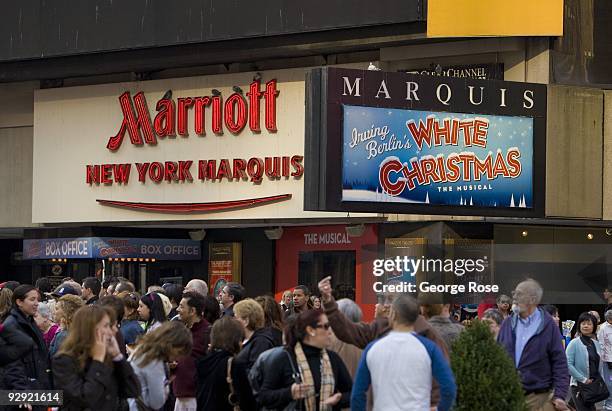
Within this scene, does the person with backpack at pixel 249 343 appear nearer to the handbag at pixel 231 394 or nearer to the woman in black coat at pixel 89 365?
the handbag at pixel 231 394

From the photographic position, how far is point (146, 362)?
10102 millimetres

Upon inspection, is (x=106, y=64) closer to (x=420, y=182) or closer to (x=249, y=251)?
(x=249, y=251)

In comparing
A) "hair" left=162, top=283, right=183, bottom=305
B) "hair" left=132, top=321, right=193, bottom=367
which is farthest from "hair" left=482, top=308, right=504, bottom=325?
"hair" left=132, top=321, right=193, bottom=367

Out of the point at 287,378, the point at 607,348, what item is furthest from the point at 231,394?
the point at 607,348

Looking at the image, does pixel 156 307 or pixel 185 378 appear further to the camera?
pixel 156 307

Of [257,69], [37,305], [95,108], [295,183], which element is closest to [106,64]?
[95,108]

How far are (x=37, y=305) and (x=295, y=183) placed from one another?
13585 millimetres

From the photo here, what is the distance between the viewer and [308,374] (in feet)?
33.1

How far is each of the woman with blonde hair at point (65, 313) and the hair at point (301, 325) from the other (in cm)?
337

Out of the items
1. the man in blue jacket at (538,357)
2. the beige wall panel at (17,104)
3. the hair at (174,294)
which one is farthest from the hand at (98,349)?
the beige wall panel at (17,104)

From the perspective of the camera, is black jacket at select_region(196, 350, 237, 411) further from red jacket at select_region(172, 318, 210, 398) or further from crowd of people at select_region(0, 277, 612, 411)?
red jacket at select_region(172, 318, 210, 398)

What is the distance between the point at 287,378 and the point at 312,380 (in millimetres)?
254

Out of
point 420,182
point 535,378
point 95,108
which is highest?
point 95,108

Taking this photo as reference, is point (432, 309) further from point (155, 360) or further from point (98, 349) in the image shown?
point (98, 349)
